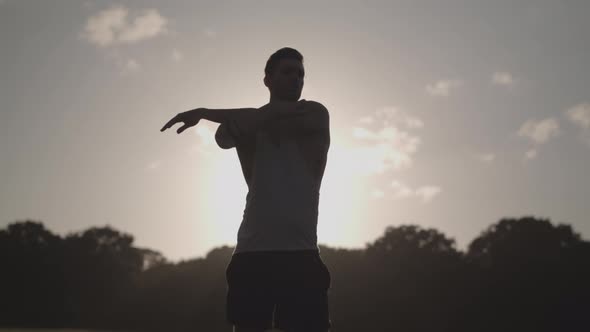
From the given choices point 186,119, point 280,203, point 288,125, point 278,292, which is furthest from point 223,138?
point 278,292

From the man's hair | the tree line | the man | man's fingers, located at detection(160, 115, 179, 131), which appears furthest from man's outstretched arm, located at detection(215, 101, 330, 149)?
the tree line

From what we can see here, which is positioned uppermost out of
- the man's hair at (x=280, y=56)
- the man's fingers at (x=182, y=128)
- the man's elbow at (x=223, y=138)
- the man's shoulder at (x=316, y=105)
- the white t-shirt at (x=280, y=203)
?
the man's hair at (x=280, y=56)

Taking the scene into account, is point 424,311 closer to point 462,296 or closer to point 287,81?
point 462,296

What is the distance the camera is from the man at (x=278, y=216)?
11.3 ft

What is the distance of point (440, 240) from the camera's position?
2970 inches

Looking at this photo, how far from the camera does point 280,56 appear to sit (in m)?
3.96

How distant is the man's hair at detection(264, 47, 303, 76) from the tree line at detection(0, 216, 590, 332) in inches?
1661

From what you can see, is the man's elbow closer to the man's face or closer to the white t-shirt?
the white t-shirt

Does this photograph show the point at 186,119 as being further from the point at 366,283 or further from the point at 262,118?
the point at 366,283

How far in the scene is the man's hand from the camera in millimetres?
3674

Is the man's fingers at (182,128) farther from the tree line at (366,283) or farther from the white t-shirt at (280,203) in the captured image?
the tree line at (366,283)

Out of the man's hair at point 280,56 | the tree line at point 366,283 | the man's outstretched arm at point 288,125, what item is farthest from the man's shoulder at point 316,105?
the tree line at point 366,283

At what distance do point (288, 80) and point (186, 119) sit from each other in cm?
75

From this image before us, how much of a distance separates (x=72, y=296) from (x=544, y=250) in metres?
54.5
